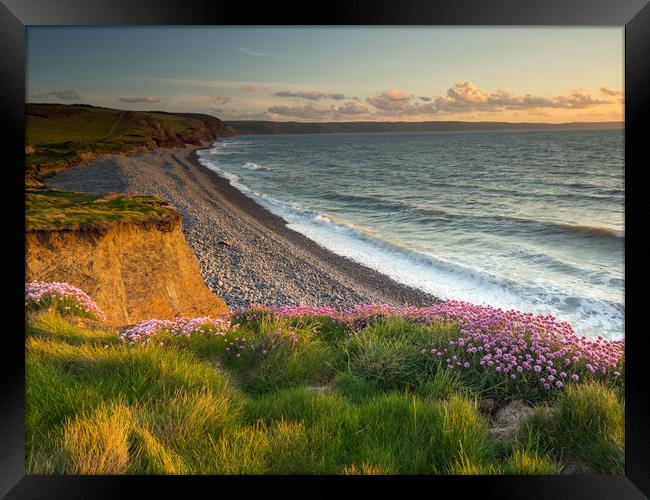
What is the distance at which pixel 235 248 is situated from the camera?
9797 millimetres

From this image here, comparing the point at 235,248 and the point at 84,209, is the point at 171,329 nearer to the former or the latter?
the point at 84,209

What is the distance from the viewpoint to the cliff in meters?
6.06

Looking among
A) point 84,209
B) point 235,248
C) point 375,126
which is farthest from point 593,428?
point 235,248

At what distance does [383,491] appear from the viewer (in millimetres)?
3619

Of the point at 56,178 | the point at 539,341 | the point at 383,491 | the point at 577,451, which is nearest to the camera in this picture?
the point at 383,491

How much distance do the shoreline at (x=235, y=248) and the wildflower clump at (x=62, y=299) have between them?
195cm

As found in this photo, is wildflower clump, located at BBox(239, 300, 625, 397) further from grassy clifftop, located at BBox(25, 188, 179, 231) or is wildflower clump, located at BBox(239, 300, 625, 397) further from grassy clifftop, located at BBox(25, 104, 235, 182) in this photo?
grassy clifftop, located at BBox(25, 104, 235, 182)

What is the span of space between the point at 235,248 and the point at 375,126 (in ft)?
11.7

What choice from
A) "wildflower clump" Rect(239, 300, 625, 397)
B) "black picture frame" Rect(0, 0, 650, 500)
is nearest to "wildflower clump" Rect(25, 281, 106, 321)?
"black picture frame" Rect(0, 0, 650, 500)

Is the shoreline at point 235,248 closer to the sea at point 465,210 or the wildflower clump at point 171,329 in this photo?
the sea at point 465,210

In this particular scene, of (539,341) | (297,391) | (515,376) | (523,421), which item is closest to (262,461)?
(297,391)

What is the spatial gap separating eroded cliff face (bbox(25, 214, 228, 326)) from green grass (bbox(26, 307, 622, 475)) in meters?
1.51

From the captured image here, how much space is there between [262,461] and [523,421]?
2.07 m
